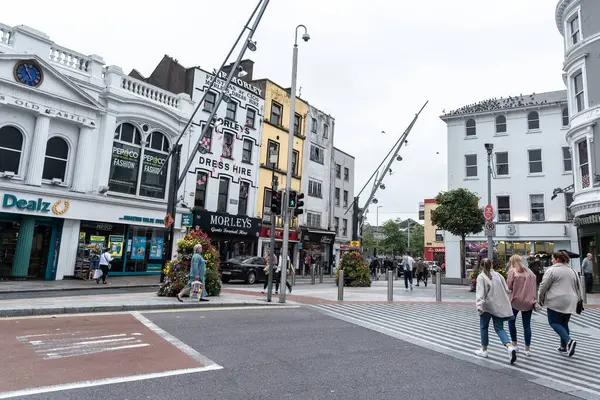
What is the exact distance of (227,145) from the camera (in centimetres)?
2862

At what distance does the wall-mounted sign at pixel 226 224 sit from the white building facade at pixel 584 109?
19194mm

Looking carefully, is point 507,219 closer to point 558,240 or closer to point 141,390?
point 558,240

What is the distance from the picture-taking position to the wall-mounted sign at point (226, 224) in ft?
85.7

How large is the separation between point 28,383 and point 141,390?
1213 mm

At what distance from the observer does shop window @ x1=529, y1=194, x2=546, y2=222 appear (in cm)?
3025

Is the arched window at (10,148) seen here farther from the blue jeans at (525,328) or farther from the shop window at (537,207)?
the shop window at (537,207)

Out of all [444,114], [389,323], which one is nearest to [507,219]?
[444,114]

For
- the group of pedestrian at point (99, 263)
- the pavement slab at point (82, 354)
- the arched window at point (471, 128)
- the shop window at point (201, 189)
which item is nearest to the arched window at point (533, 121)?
A: the arched window at point (471, 128)

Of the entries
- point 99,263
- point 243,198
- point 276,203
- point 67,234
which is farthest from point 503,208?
point 67,234

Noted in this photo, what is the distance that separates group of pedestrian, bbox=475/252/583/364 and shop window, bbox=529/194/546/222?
26.5 metres

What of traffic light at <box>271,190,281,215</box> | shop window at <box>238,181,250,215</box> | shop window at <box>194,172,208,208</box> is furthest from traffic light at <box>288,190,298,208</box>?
shop window at <box>238,181,250,215</box>

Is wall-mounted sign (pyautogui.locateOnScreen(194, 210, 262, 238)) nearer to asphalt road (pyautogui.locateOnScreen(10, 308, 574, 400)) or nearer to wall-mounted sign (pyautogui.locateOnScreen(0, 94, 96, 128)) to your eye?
wall-mounted sign (pyautogui.locateOnScreen(0, 94, 96, 128))

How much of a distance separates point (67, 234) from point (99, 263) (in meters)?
2.45

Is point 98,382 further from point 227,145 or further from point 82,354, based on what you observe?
point 227,145
